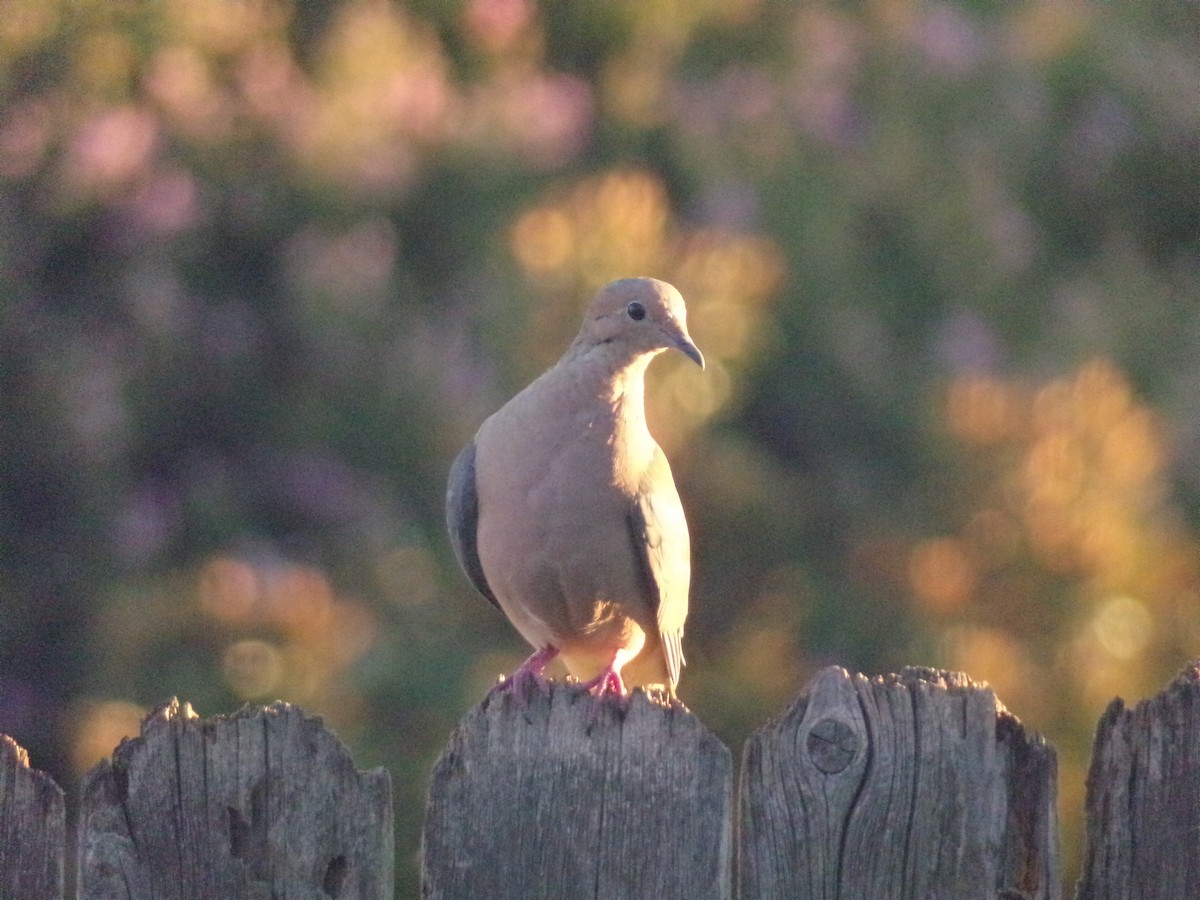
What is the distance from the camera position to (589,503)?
400 cm

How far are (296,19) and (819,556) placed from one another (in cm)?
295

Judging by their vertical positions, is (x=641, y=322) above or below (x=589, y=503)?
above

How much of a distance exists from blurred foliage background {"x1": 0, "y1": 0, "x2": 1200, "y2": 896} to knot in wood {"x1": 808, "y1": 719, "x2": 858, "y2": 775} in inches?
129

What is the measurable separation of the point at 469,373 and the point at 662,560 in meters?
2.48

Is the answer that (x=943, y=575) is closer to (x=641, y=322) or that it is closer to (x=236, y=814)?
(x=641, y=322)

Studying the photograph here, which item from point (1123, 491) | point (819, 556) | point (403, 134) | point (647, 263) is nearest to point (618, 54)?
point (403, 134)

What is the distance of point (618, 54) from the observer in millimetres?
7949

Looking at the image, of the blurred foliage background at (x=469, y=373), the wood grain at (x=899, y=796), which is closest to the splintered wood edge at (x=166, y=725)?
the wood grain at (x=899, y=796)

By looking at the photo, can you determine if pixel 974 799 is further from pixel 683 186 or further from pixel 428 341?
pixel 683 186

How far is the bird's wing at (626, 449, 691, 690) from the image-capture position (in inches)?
159

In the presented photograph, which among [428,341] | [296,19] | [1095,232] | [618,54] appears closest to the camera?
[428,341]

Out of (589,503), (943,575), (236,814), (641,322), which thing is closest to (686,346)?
(641,322)

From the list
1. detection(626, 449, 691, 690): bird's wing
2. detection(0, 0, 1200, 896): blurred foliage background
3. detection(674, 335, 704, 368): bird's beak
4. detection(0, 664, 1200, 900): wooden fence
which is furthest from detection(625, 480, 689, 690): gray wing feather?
detection(0, 0, 1200, 896): blurred foliage background

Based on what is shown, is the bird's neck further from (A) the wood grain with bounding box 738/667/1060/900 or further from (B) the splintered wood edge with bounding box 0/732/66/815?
(B) the splintered wood edge with bounding box 0/732/66/815
